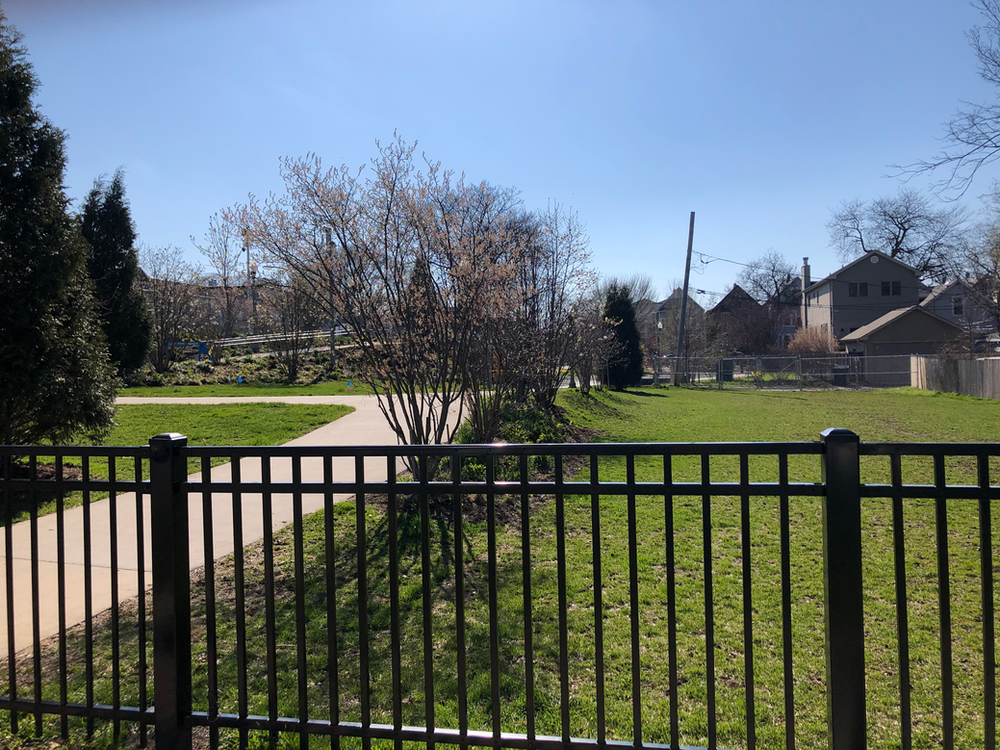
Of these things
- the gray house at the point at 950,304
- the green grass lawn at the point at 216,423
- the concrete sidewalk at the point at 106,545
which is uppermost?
the gray house at the point at 950,304

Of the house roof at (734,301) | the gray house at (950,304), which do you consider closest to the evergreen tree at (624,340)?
the gray house at (950,304)

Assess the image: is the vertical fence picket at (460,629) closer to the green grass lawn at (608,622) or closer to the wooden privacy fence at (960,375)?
the green grass lawn at (608,622)

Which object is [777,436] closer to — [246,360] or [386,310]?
[386,310]

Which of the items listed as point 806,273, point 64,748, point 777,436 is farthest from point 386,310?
point 806,273

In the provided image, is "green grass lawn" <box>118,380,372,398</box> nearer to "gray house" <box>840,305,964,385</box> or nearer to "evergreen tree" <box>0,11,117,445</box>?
"evergreen tree" <box>0,11,117,445</box>

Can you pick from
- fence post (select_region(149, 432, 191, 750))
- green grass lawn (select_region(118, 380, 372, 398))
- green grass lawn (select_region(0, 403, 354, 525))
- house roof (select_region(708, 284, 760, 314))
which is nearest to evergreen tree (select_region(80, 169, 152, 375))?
green grass lawn (select_region(118, 380, 372, 398))

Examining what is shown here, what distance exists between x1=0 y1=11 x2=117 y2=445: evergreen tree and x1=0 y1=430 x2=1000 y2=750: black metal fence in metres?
1.96

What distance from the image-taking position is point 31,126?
6.94m

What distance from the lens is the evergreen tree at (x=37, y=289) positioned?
645 centimetres

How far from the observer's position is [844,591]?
79.6 inches

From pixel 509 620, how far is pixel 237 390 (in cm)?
1755

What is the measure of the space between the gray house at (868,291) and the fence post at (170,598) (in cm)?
4725

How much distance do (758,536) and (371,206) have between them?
4.48m

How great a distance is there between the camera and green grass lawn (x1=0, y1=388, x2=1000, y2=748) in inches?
108
